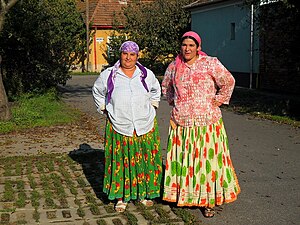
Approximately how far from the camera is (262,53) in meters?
20.2

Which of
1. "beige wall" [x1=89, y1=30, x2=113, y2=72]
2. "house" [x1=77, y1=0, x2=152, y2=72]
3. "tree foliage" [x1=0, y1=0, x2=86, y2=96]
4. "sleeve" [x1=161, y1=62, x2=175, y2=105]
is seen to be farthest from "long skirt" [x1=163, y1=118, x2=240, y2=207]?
"beige wall" [x1=89, y1=30, x2=113, y2=72]

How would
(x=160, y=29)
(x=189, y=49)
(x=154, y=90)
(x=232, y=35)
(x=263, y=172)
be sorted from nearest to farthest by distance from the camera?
1. (x=189, y=49)
2. (x=154, y=90)
3. (x=263, y=172)
4. (x=232, y=35)
5. (x=160, y=29)

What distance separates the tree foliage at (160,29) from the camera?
33.5 m

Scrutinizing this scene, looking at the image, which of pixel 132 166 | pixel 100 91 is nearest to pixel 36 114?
pixel 100 91

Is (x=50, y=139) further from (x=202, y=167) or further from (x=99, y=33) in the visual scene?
(x=99, y=33)

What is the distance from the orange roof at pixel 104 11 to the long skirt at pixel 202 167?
35.3m

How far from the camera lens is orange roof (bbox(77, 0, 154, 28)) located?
134 feet

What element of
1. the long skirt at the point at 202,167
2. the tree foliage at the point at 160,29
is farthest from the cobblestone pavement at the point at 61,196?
the tree foliage at the point at 160,29

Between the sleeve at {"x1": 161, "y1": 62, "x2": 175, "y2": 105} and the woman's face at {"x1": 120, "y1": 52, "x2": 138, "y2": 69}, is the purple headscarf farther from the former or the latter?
the sleeve at {"x1": 161, "y1": 62, "x2": 175, "y2": 105}

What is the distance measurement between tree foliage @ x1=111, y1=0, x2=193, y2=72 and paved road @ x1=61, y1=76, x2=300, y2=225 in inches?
835

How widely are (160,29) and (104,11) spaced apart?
32.7 ft

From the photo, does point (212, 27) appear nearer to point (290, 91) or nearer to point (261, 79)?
point (261, 79)

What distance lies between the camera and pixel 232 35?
2348cm

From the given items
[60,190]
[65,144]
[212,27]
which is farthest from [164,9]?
[60,190]
